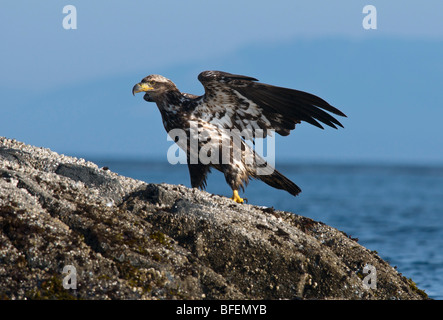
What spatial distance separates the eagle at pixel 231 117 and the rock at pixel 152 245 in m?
1.83

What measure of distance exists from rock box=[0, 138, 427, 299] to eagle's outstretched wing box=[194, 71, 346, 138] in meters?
1.91

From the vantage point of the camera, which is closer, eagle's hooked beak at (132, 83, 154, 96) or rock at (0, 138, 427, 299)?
rock at (0, 138, 427, 299)

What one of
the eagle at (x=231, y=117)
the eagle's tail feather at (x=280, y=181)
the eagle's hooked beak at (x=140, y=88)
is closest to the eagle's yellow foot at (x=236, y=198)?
the eagle at (x=231, y=117)

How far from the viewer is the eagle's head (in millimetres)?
10492

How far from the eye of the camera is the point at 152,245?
689 centimetres

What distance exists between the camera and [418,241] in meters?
25.0

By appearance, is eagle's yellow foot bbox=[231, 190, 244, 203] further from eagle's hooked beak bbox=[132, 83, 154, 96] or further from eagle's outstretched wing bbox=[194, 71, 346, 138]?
eagle's hooked beak bbox=[132, 83, 154, 96]

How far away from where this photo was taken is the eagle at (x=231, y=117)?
9.66 meters

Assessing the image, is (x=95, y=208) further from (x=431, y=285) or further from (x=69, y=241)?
(x=431, y=285)

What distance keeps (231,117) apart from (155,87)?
1322 millimetres

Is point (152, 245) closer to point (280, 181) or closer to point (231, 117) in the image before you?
point (231, 117)

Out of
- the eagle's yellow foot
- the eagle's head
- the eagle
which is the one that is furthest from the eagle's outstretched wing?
the eagle's yellow foot
